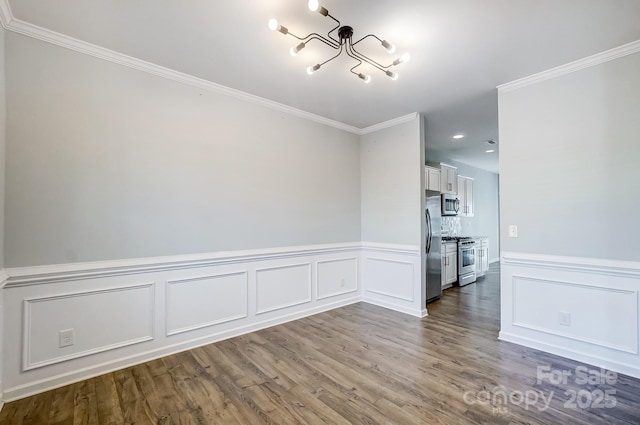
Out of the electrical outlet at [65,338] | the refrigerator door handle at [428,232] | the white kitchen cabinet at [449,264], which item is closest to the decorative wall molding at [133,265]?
A: the electrical outlet at [65,338]

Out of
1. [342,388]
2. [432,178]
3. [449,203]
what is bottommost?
[342,388]

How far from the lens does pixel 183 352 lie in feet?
9.36

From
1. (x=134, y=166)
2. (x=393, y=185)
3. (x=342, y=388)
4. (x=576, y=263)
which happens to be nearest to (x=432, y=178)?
(x=393, y=185)

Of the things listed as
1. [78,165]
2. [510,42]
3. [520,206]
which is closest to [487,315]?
[520,206]

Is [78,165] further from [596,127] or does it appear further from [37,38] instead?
[596,127]

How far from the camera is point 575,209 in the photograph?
8.88ft

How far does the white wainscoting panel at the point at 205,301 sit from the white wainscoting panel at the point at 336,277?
45.3 inches

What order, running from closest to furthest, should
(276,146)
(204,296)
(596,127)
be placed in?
1. (596,127)
2. (204,296)
3. (276,146)

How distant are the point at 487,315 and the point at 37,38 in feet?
18.0

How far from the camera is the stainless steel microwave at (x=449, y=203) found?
19.9 feet

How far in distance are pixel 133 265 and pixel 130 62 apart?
1839 millimetres

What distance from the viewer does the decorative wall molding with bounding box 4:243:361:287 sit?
2.16m

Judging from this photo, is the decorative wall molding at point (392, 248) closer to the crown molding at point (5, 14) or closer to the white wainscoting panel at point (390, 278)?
the white wainscoting panel at point (390, 278)

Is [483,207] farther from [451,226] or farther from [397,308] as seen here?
[397,308]
